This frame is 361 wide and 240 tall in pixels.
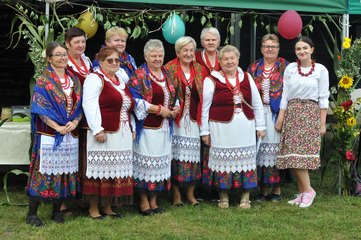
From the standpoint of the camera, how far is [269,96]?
5152 millimetres

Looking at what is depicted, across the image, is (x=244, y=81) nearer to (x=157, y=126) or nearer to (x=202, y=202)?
(x=157, y=126)

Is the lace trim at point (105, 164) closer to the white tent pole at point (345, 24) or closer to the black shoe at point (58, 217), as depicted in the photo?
the black shoe at point (58, 217)

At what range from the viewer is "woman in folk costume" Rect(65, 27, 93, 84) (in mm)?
4516

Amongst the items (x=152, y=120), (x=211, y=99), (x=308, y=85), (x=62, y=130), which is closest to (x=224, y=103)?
(x=211, y=99)

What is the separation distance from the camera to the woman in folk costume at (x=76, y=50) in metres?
4.52

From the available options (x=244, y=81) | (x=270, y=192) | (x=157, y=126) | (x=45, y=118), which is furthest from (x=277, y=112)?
(x=45, y=118)

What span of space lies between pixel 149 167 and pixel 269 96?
1.31 m

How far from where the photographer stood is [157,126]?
→ 4715 millimetres

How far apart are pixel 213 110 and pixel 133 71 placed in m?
0.79

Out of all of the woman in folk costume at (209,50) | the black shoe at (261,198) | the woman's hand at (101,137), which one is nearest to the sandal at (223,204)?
the black shoe at (261,198)

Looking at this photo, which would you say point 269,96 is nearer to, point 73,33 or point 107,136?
point 107,136

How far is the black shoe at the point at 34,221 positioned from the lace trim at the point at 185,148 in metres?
1.30

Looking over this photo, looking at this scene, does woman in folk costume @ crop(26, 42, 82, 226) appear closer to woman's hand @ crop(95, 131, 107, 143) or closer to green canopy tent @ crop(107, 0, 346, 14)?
woman's hand @ crop(95, 131, 107, 143)

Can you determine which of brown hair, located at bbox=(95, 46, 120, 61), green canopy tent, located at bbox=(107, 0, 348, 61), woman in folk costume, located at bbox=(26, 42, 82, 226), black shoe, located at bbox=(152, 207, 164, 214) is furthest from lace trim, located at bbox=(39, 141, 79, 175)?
green canopy tent, located at bbox=(107, 0, 348, 61)
